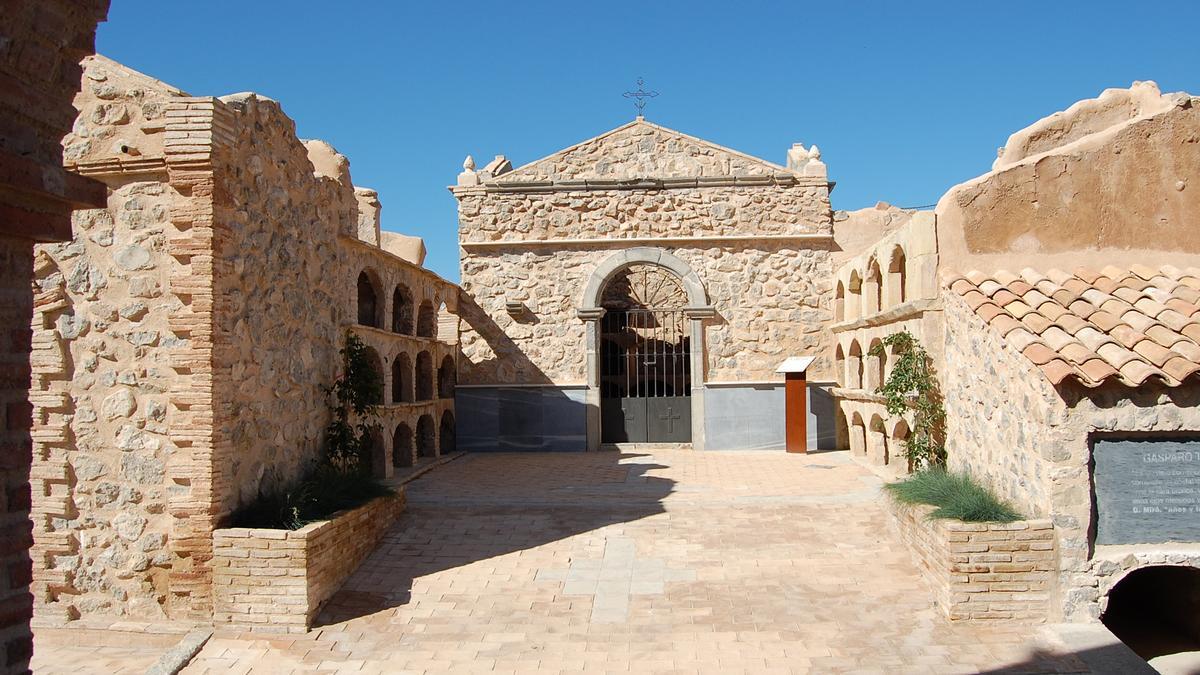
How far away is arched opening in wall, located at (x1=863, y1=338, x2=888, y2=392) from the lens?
12.4 meters

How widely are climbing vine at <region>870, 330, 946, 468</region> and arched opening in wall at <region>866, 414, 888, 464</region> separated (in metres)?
2.37

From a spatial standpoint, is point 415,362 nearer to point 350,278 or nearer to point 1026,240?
point 350,278

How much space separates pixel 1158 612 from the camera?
8875 millimetres

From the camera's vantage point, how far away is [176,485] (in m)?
7.41

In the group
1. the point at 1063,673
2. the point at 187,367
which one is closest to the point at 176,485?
the point at 187,367

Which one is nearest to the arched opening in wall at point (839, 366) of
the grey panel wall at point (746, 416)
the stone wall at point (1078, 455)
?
the grey panel wall at point (746, 416)

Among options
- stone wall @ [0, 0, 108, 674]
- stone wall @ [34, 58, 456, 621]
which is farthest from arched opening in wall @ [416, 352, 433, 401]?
stone wall @ [0, 0, 108, 674]

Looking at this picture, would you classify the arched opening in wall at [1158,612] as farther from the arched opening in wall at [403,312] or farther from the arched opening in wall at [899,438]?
the arched opening in wall at [403,312]

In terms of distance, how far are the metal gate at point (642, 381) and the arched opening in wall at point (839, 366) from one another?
294cm

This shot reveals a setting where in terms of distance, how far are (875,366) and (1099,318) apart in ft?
17.1

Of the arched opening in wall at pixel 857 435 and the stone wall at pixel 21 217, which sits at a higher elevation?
the stone wall at pixel 21 217

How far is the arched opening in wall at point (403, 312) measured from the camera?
14094mm

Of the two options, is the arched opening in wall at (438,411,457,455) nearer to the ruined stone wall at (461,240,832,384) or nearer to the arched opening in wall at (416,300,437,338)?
the ruined stone wall at (461,240,832,384)

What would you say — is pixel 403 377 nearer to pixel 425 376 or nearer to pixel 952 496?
pixel 425 376
